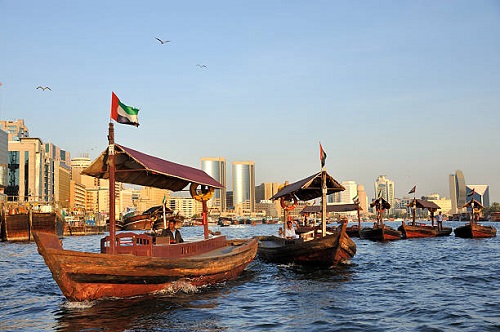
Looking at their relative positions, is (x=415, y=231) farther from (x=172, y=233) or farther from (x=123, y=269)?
(x=123, y=269)

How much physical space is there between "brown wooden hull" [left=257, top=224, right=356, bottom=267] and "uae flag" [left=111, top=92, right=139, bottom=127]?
397 inches

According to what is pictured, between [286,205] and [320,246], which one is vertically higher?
[286,205]

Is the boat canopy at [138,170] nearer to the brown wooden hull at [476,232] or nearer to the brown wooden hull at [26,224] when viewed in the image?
the brown wooden hull at [476,232]

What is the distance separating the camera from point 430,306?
1302 cm

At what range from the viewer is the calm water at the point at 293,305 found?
11.1 m

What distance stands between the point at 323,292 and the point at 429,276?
20.3ft

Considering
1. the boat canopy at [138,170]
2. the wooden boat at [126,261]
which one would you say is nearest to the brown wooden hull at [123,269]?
the wooden boat at [126,261]

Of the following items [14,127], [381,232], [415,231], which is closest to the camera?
[381,232]

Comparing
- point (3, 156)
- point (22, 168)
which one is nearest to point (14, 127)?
point (22, 168)

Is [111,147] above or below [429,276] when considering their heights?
above

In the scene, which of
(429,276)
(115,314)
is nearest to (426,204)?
(429,276)

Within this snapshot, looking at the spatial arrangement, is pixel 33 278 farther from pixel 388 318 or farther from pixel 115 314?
pixel 388 318

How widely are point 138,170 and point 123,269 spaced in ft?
9.36

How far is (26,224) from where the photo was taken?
5597 cm
